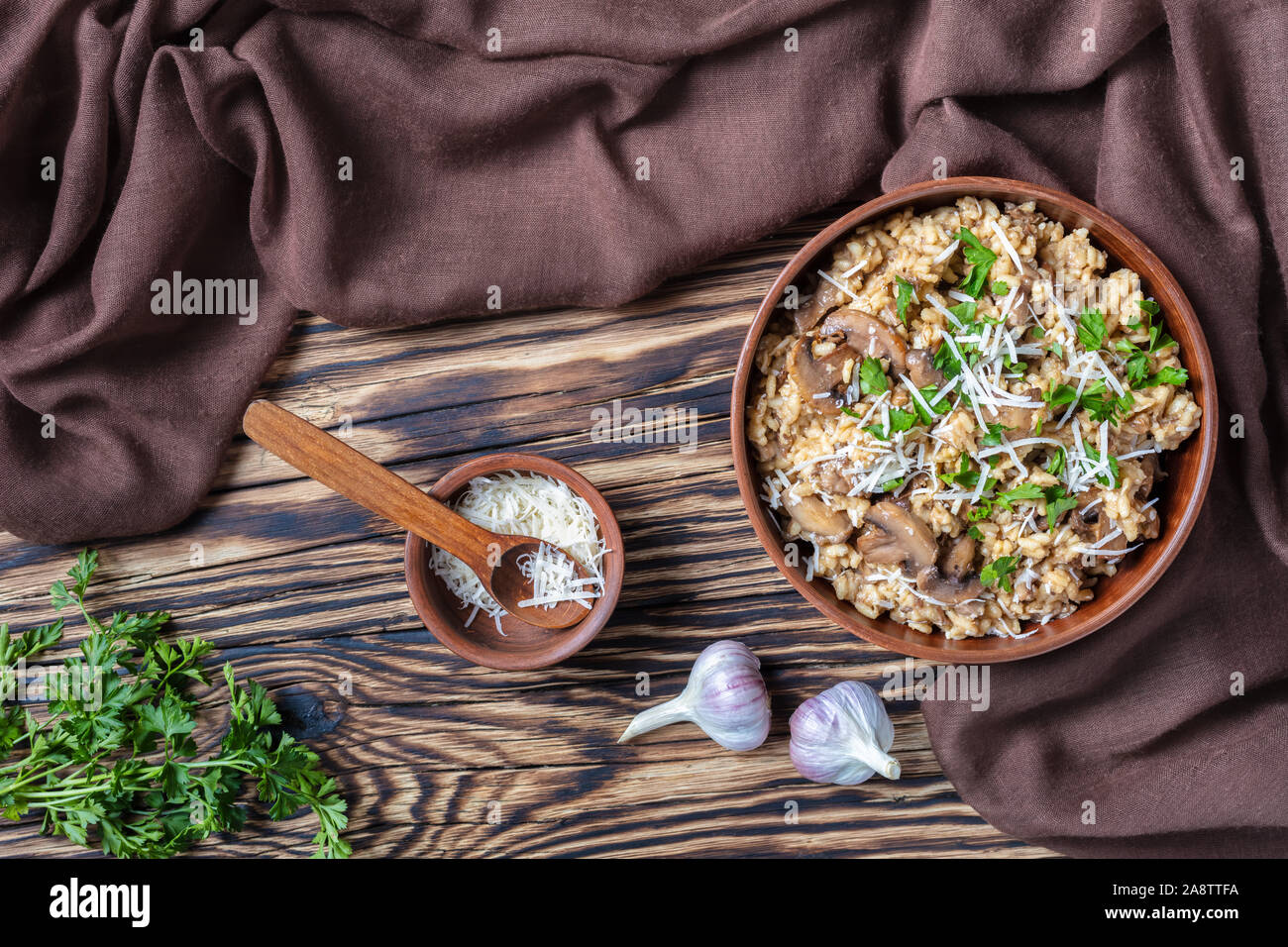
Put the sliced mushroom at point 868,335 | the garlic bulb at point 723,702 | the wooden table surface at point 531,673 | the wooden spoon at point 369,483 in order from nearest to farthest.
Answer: the sliced mushroom at point 868,335
the wooden spoon at point 369,483
the garlic bulb at point 723,702
the wooden table surface at point 531,673

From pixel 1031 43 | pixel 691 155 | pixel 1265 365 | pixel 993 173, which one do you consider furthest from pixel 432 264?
pixel 1265 365

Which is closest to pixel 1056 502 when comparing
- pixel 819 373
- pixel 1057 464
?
pixel 1057 464

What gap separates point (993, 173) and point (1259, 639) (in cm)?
157

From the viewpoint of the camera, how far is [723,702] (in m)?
2.69

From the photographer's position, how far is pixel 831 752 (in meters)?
2.70

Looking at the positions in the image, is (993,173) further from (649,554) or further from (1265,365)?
(649,554)

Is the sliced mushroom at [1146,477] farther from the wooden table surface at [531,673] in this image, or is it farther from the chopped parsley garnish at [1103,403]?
the wooden table surface at [531,673]

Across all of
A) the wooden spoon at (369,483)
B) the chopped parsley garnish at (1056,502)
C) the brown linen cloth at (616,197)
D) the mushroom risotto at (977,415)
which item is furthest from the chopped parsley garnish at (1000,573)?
the wooden spoon at (369,483)

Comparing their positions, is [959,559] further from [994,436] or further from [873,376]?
[873,376]

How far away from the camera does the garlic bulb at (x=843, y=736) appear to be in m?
2.65

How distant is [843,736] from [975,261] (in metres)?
1.37

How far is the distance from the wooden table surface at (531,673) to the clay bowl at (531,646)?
0.25m

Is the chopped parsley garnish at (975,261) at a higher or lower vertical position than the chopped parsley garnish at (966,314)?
higher

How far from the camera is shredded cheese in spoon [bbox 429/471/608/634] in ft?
8.73
